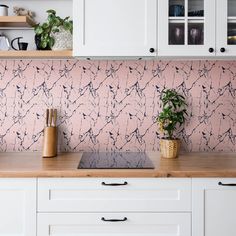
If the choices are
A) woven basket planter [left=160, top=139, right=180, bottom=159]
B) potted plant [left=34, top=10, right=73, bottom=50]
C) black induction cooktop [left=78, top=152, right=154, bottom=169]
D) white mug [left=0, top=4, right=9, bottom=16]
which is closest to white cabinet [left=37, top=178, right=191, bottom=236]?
black induction cooktop [left=78, top=152, right=154, bottom=169]

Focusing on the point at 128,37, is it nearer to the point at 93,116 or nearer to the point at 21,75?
the point at 93,116

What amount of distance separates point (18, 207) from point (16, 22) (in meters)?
1.20

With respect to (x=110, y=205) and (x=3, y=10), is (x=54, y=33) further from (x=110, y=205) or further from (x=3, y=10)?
(x=110, y=205)

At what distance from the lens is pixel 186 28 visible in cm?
245

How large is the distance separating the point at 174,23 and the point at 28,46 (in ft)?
3.54

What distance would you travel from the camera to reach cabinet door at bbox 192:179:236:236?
219 cm

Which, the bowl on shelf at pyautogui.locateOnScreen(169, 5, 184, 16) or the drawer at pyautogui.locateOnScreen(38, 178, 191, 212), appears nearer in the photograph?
the drawer at pyautogui.locateOnScreen(38, 178, 191, 212)

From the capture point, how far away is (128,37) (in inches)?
96.0

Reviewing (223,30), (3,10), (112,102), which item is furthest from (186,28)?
(3,10)

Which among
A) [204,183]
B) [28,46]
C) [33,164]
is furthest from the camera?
[28,46]

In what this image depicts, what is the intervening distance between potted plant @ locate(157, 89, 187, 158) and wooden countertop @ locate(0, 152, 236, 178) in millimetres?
75

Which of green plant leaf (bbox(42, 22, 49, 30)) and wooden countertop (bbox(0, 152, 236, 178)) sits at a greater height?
green plant leaf (bbox(42, 22, 49, 30))

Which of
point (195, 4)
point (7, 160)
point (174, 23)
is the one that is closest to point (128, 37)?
point (174, 23)

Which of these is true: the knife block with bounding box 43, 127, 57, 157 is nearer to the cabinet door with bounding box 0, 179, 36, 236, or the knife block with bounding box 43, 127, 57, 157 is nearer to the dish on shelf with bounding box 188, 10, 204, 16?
the cabinet door with bounding box 0, 179, 36, 236
